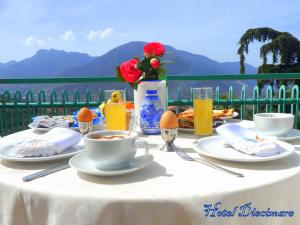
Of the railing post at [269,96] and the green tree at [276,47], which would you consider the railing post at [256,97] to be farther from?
the green tree at [276,47]

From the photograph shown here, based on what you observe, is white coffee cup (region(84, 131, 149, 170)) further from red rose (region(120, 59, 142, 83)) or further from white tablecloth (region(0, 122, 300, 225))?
red rose (region(120, 59, 142, 83))

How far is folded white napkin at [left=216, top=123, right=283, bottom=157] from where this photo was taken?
1057mm

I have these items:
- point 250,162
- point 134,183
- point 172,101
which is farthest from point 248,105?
point 134,183

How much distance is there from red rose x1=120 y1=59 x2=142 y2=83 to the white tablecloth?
0.65 m

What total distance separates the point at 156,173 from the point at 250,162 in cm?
29

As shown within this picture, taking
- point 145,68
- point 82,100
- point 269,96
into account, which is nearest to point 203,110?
point 145,68

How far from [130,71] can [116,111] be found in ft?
0.64

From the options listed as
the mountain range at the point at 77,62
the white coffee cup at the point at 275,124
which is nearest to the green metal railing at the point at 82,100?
the white coffee cup at the point at 275,124

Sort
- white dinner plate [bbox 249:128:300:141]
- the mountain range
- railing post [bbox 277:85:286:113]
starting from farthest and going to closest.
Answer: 1. the mountain range
2. railing post [bbox 277:85:286:113]
3. white dinner plate [bbox 249:128:300:141]

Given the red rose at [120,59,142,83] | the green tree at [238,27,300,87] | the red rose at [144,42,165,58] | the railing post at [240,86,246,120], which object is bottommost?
the railing post at [240,86,246,120]

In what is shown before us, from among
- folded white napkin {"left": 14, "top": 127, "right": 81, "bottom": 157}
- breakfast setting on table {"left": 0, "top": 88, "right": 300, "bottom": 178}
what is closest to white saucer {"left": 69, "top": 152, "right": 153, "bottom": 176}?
breakfast setting on table {"left": 0, "top": 88, "right": 300, "bottom": 178}

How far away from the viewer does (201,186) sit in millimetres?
864

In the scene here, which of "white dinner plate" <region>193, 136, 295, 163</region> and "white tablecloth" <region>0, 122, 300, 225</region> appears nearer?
"white tablecloth" <region>0, 122, 300, 225</region>

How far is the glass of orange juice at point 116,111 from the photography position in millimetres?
1550
